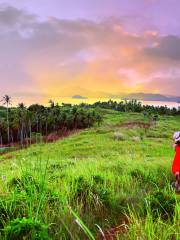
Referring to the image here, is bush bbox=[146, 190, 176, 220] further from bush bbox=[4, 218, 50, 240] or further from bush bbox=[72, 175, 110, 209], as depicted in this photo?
bush bbox=[4, 218, 50, 240]

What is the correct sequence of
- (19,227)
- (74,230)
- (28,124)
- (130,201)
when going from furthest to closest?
(28,124) → (130,201) → (74,230) → (19,227)

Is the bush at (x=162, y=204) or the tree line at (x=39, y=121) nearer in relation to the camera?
the bush at (x=162, y=204)

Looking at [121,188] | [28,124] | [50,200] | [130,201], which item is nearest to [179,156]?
[121,188]

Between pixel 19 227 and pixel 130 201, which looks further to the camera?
pixel 130 201

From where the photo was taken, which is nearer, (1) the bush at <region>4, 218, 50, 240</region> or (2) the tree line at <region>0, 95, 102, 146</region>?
(1) the bush at <region>4, 218, 50, 240</region>

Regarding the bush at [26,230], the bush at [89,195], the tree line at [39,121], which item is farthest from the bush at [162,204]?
the tree line at [39,121]

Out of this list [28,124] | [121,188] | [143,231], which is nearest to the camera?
[143,231]

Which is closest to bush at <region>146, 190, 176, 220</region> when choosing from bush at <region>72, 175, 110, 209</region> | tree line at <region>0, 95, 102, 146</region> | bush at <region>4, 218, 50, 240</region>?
bush at <region>72, 175, 110, 209</region>

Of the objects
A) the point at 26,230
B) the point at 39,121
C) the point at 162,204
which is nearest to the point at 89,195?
the point at 162,204

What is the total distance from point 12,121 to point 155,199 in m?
93.9

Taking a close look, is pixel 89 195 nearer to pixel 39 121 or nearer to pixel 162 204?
pixel 162 204

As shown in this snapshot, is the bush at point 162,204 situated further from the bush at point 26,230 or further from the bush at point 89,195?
the bush at point 26,230

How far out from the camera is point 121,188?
6.24m

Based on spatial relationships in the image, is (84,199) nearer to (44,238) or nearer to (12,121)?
(44,238)
